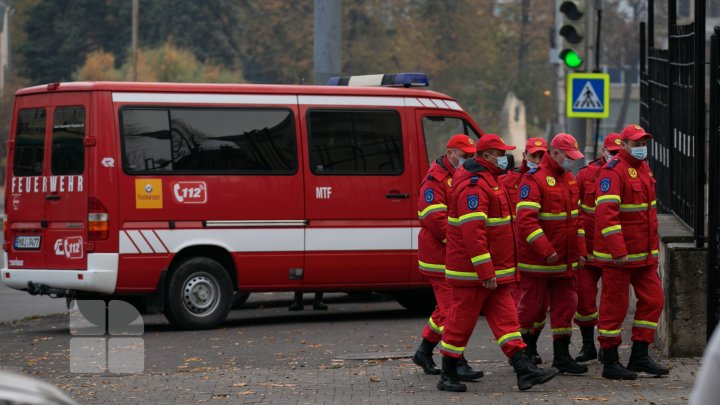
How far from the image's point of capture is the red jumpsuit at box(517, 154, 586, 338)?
9.87 metres

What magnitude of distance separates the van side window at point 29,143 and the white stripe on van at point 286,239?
1.26m

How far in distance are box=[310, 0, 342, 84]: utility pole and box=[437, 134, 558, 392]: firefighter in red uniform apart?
32.6 feet

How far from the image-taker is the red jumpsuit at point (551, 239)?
9.87 metres

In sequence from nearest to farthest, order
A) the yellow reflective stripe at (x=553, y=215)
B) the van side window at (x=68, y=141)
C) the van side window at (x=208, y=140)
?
the yellow reflective stripe at (x=553, y=215) → the van side window at (x=68, y=141) → the van side window at (x=208, y=140)

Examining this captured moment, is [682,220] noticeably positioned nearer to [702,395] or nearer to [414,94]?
[414,94]

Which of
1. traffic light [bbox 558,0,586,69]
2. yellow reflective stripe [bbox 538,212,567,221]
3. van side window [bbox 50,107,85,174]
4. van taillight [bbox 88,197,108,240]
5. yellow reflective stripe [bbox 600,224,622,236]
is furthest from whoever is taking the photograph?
traffic light [bbox 558,0,586,69]

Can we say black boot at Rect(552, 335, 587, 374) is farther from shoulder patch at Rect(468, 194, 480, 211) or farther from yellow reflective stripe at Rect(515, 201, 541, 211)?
shoulder patch at Rect(468, 194, 480, 211)

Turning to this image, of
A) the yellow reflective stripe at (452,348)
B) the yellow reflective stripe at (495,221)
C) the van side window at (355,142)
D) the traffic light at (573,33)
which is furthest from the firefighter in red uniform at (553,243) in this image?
the traffic light at (573,33)

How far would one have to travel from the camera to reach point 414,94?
48.0ft

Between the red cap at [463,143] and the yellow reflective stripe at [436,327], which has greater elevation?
the red cap at [463,143]

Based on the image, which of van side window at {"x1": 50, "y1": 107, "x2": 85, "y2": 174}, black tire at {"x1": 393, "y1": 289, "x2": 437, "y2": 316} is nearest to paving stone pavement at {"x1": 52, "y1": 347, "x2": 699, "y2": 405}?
van side window at {"x1": 50, "y1": 107, "x2": 85, "y2": 174}

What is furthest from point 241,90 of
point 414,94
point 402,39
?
point 402,39

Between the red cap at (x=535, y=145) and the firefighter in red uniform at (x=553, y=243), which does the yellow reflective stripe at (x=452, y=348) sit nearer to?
the firefighter in red uniform at (x=553, y=243)

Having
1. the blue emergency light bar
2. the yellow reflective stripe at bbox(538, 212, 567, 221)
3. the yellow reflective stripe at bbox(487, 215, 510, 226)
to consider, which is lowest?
the yellow reflective stripe at bbox(487, 215, 510, 226)
